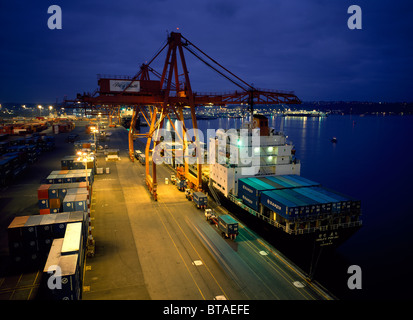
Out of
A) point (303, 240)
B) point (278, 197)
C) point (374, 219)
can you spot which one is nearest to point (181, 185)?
point (278, 197)

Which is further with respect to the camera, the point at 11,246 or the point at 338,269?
the point at 338,269

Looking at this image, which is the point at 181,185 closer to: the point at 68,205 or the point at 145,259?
the point at 68,205

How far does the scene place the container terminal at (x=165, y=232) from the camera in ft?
55.0

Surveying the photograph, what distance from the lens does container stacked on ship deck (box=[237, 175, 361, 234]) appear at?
21.5m

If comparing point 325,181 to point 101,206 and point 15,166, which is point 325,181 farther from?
point 15,166

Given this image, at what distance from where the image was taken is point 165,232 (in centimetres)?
2495

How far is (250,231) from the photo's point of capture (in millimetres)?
25719

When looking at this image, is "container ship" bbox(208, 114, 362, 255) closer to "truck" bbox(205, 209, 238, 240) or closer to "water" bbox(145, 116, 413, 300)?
"truck" bbox(205, 209, 238, 240)

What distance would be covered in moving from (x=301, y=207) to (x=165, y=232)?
1256 cm

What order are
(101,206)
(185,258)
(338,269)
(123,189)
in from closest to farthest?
(185,258) < (338,269) < (101,206) < (123,189)
